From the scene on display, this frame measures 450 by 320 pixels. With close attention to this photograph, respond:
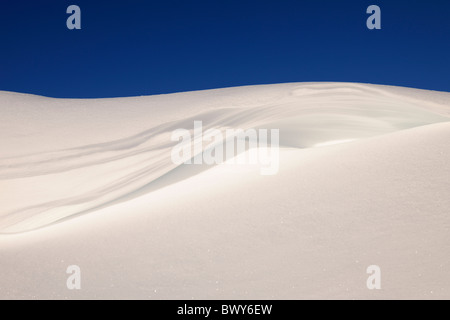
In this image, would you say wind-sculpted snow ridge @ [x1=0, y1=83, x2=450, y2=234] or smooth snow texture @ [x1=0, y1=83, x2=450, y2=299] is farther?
wind-sculpted snow ridge @ [x1=0, y1=83, x2=450, y2=234]

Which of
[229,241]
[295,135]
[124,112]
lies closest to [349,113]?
[295,135]

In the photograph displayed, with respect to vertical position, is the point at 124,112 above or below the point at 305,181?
above

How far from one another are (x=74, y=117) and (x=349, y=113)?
650cm

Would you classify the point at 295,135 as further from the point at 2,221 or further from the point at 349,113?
the point at 2,221

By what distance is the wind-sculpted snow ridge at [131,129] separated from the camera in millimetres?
6074

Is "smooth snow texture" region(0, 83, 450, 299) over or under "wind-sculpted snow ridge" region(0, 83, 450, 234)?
under

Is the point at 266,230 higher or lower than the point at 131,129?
lower

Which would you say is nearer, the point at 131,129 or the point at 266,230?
the point at 266,230

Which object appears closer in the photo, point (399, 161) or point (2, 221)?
point (399, 161)

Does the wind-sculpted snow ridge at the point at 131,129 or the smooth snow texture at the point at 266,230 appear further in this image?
the wind-sculpted snow ridge at the point at 131,129

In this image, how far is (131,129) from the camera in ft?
33.7

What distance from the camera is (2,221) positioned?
6051mm

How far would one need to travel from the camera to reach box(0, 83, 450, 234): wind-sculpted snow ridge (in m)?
6.07
